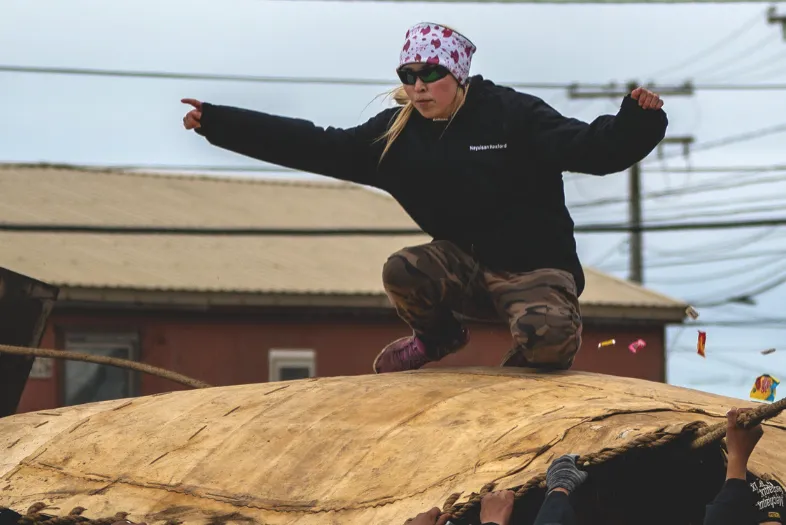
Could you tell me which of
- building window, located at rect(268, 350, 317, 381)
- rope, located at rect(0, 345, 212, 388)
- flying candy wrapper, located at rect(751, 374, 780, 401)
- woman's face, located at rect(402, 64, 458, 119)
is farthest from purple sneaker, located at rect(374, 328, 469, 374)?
building window, located at rect(268, 350, 317, 381)

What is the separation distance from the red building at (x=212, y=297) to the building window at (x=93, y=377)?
2 centimetres

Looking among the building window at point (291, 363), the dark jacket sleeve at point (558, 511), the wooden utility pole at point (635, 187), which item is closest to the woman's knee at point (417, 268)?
the dark jacket sleeve at point (558, 511)

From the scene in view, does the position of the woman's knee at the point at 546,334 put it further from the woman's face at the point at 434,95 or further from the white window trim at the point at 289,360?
the white window trim at the point at 289,360

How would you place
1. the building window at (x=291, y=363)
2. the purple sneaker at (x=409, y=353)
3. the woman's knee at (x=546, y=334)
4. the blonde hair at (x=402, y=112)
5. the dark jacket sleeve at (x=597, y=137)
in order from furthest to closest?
1. the building window at (x=291, y=363)
2. the purple sneaker at (x=409, y=353)
3. the blonde hair at (x=402, y=112)
4. the woman's knee at (x=546, y=334)
5. the dark jacket sleeve at (x=597, y=137)

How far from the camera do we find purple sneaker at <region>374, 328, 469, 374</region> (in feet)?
18.6

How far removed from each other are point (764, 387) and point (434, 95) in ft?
4.87

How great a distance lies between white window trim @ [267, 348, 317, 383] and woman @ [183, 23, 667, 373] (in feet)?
44.2

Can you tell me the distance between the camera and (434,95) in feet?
17.3

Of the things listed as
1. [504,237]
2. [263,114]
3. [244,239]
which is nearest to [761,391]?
[504,237]

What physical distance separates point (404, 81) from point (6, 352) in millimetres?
1966

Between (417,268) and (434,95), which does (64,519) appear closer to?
(417,268)

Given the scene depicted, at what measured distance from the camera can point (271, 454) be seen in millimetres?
4523

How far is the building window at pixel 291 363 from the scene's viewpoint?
746 inches

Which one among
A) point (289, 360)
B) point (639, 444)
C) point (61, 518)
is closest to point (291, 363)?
point (289, 360)
